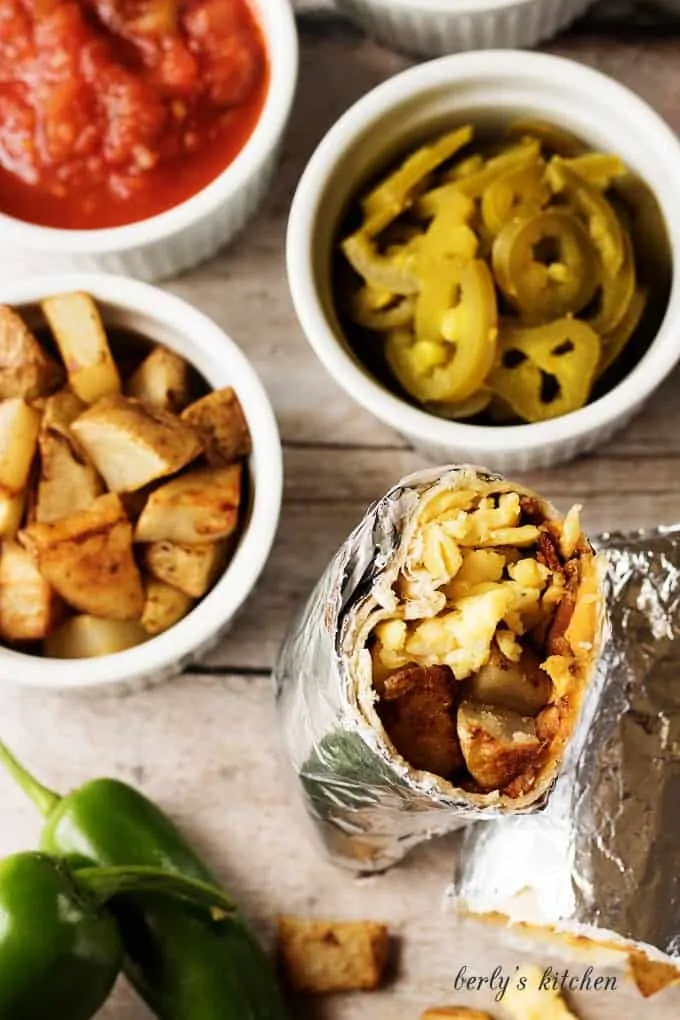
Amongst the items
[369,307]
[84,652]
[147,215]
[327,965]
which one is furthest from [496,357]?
[327,965]

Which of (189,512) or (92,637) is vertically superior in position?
(189,512)

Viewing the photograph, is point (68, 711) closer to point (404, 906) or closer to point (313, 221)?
point (404, 906)

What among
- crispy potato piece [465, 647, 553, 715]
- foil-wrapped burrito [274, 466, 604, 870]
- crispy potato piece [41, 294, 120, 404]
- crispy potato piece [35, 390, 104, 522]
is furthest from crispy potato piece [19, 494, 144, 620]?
crispy potato piece [465, 647, 553, 715]

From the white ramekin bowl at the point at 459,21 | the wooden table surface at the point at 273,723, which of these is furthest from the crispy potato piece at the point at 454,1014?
the white ramekin bowl at the point at 459,21

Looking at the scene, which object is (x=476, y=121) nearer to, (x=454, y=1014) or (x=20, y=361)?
(x=20, y=361)

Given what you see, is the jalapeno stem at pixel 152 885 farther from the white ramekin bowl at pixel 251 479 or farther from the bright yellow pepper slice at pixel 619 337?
the bright yellow pepper slice at pixel 619 337

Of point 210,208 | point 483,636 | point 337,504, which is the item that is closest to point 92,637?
point 337,504
